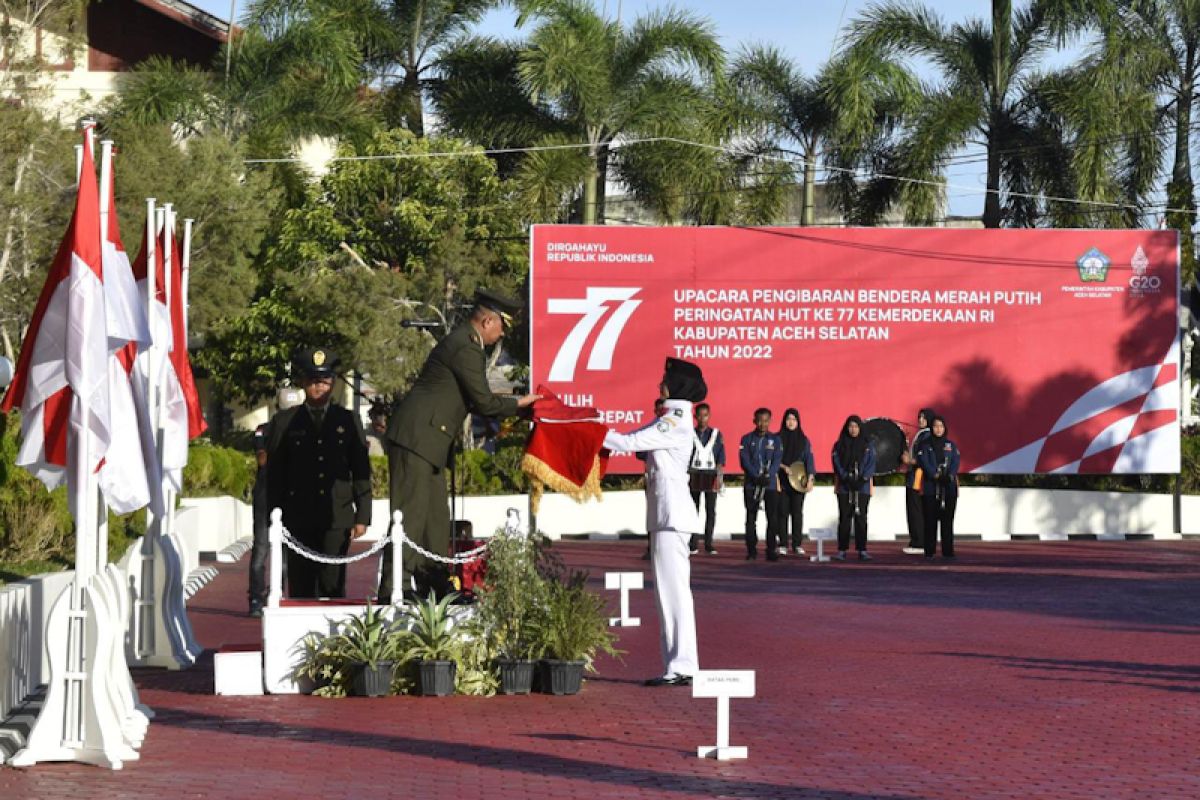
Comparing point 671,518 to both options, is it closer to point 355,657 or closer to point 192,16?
point 355,657

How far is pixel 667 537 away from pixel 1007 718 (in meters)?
2.40

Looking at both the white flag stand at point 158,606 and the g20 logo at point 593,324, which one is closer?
the white flag stand at point 158,606

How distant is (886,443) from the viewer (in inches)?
1283

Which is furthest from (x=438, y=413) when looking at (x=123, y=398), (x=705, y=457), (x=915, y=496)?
(x=915, y=496)

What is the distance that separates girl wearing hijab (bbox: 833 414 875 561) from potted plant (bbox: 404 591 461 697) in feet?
49.4

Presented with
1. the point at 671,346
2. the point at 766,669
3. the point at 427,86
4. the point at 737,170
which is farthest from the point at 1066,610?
the point at 427,86

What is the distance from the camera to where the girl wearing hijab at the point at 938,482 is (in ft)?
88.6

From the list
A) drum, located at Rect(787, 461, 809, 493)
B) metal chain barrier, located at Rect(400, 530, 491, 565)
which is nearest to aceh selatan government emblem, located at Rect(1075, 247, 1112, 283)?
drum, located at Rect(787, 461, 809, 493)

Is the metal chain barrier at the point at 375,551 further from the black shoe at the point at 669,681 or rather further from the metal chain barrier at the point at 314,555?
the black shoe at the point at 669,681

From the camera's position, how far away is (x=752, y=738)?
1042 centimetres

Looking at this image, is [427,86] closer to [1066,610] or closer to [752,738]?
[1066,610]

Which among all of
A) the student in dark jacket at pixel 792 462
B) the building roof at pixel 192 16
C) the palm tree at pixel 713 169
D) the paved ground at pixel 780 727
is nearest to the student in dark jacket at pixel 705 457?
the student in dark jacket at pixel 792 462

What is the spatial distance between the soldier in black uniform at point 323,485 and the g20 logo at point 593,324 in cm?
1871

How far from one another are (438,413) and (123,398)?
1.92 meters
